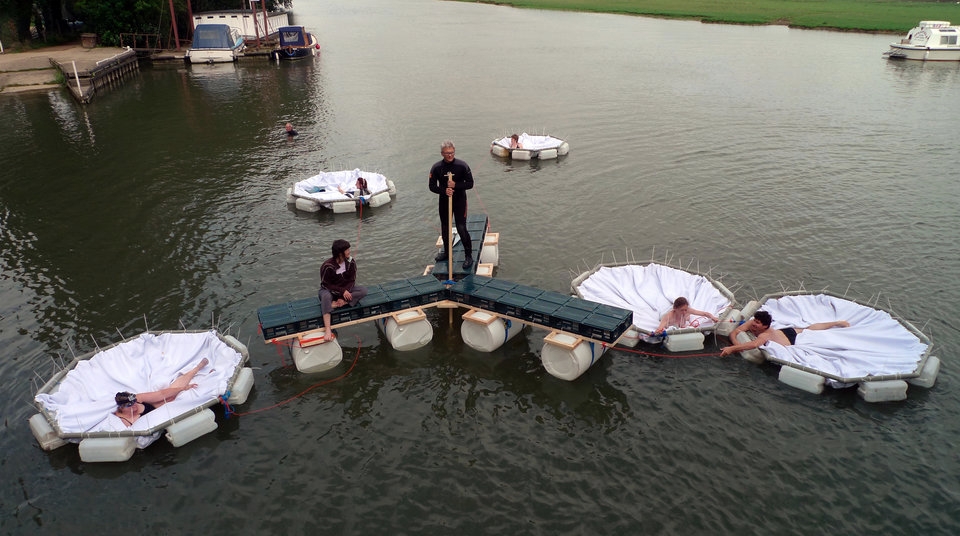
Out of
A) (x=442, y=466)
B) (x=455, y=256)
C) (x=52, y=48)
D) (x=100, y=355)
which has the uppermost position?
(x=52, y=48)

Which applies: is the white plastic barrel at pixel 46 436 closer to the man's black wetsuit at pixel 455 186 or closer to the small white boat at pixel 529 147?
the man's black wetsuit at pixel 455 186

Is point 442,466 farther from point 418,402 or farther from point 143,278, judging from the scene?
point 143,278

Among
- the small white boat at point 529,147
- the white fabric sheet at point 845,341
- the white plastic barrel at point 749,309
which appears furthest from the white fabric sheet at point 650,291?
the small white boat at point 529,147

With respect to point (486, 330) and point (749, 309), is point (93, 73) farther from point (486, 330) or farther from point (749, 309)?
point (749, 309)

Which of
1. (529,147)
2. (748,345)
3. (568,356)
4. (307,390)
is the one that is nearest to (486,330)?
(568,356)

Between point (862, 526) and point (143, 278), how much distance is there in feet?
68.0

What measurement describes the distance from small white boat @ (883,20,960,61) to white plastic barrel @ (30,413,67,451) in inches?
2937

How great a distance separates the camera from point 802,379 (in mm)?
13898

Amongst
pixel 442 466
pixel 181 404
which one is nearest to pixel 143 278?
pixel 181 404

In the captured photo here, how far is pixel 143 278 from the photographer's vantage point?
763 inches

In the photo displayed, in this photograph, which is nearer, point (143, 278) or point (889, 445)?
point (889, 445)

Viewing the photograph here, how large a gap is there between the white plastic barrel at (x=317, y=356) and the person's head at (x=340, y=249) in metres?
2.19

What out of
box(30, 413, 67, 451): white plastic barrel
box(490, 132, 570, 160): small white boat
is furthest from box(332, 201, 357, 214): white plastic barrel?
box(30, 413, 67, 451): white plastic barrel

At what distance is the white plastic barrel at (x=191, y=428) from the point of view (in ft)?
40.5
